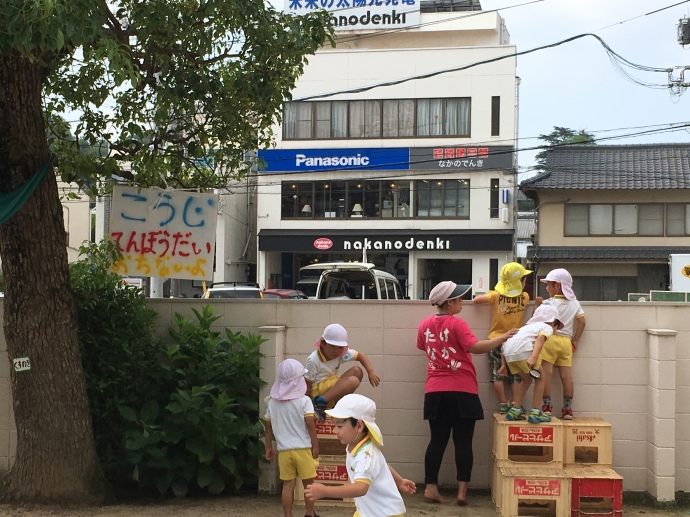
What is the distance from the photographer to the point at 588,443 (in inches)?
277

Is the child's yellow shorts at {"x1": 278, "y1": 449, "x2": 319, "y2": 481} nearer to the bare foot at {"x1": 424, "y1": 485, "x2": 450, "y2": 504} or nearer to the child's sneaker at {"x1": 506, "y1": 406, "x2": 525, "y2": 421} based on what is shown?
the bare foot at {"x1": 424, "y1": 485, "x2": 450, "y2": 504}

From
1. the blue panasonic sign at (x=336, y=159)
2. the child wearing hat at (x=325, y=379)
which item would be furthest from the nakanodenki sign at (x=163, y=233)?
the blue panasonic sign at (x=336, y=159)

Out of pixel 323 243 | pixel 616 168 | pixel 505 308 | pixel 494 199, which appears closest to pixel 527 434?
pixel 505 308

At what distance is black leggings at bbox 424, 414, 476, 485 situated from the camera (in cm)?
718

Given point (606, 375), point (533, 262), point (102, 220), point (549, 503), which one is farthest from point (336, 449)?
point (102, 220)

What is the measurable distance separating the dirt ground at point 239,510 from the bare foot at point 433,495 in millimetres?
57

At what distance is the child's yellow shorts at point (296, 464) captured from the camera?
635cm

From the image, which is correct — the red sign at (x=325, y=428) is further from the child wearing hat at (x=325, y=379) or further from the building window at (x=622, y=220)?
the building window at (x=622, y=220)

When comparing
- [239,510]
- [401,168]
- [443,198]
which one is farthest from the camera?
[443,198]

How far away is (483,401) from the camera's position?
770 cm

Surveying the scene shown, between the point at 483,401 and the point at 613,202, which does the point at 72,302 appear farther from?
the point at 613,202

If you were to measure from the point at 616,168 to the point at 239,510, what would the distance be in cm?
2928

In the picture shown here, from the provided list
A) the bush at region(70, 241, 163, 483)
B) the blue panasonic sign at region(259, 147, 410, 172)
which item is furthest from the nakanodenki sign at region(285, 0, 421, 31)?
the bush at region(70, 241, 163, 483)

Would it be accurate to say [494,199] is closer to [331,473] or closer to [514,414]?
[514,414]
